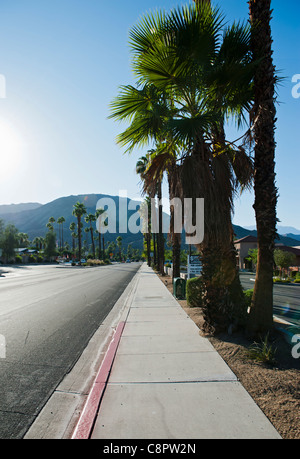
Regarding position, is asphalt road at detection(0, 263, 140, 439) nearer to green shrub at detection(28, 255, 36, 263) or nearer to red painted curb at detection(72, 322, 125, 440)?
red painted curb at detection(72, 322, 125, 440)

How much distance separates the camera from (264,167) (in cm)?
575

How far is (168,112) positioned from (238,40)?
6.57ft

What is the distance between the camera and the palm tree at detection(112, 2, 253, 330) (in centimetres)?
596

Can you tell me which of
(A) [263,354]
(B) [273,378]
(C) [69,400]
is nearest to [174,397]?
(C) [69,400]

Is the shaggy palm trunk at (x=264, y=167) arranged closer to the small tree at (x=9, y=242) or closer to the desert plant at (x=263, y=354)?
the desert plant at (x=263, y=354)

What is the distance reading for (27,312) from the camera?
9.67 m

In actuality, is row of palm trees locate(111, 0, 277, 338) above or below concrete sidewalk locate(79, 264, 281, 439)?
above

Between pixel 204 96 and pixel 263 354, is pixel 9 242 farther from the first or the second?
pixel 263 354

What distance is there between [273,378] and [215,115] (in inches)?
189

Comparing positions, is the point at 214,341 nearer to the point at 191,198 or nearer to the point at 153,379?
the point at 153,379

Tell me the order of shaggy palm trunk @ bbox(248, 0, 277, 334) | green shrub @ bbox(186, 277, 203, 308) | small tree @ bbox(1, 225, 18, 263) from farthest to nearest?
small tree @ bbox(1, 225, 18, 263), green shrub @ bbox(186, 277, 203, 308), shaggy palm trunk @ bbox(248, 0, 277, 334)

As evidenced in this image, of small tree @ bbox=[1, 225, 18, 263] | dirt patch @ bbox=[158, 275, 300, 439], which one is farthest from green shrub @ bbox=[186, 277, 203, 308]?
small tree @ bbox=[1, 225, 18, 263]

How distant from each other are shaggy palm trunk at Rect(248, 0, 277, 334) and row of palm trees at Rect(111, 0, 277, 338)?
0.02m
